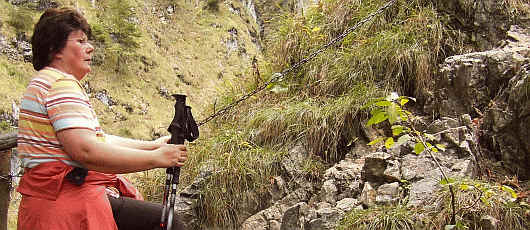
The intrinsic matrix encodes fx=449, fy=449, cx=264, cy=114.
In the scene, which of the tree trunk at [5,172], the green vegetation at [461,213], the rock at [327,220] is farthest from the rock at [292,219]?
the tree trunk at [5,172]

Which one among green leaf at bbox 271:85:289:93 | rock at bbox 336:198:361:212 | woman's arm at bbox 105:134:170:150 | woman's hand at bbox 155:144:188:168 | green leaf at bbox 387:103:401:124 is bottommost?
rock at bbox 336:198:361:212

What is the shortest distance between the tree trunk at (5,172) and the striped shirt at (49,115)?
1.53 meters

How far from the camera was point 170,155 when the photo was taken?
1.92 m

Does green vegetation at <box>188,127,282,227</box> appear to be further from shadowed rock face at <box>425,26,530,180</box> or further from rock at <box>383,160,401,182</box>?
shadowed rock face at <box>425,26,530,180</box>

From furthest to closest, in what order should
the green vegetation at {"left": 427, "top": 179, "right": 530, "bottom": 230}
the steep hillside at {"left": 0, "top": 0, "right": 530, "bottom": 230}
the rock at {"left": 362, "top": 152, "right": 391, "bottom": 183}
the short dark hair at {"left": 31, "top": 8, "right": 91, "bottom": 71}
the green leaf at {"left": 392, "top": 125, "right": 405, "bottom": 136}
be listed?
1. the rock at {"left": 362, "top": 152, "right": 391, "bottom": 183}
2. the steep hillside at {"left": 0, "top": 0, "right": 530, "bottom": 230}
3. the green vegetation at {"left": 427, "top": 179, "right": 530, "bottom": 230}
4. the green leaf at {"left": 392, "top": 125, "right": 405, "bottom": 136}
5. the short dark hair at {"left": 31, "top": 8, "right": 91, "bottom": 71}

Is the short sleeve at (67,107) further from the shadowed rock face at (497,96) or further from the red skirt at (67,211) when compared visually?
the shadowed rock face at (497,96)

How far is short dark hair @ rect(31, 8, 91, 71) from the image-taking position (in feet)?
6.14

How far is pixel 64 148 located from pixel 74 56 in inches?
16.3

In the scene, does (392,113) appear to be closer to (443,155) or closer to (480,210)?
(480,210)

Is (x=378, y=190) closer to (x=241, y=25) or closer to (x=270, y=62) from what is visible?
(x=270, y=62)

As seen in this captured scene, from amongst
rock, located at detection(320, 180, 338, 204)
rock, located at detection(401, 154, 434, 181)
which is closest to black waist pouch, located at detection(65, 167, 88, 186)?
rock, located at detection(320, 180, 338, 204)

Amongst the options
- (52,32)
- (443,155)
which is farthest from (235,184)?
(52,32)

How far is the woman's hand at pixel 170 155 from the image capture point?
1893 millimetres

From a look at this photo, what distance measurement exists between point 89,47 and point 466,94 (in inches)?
127
